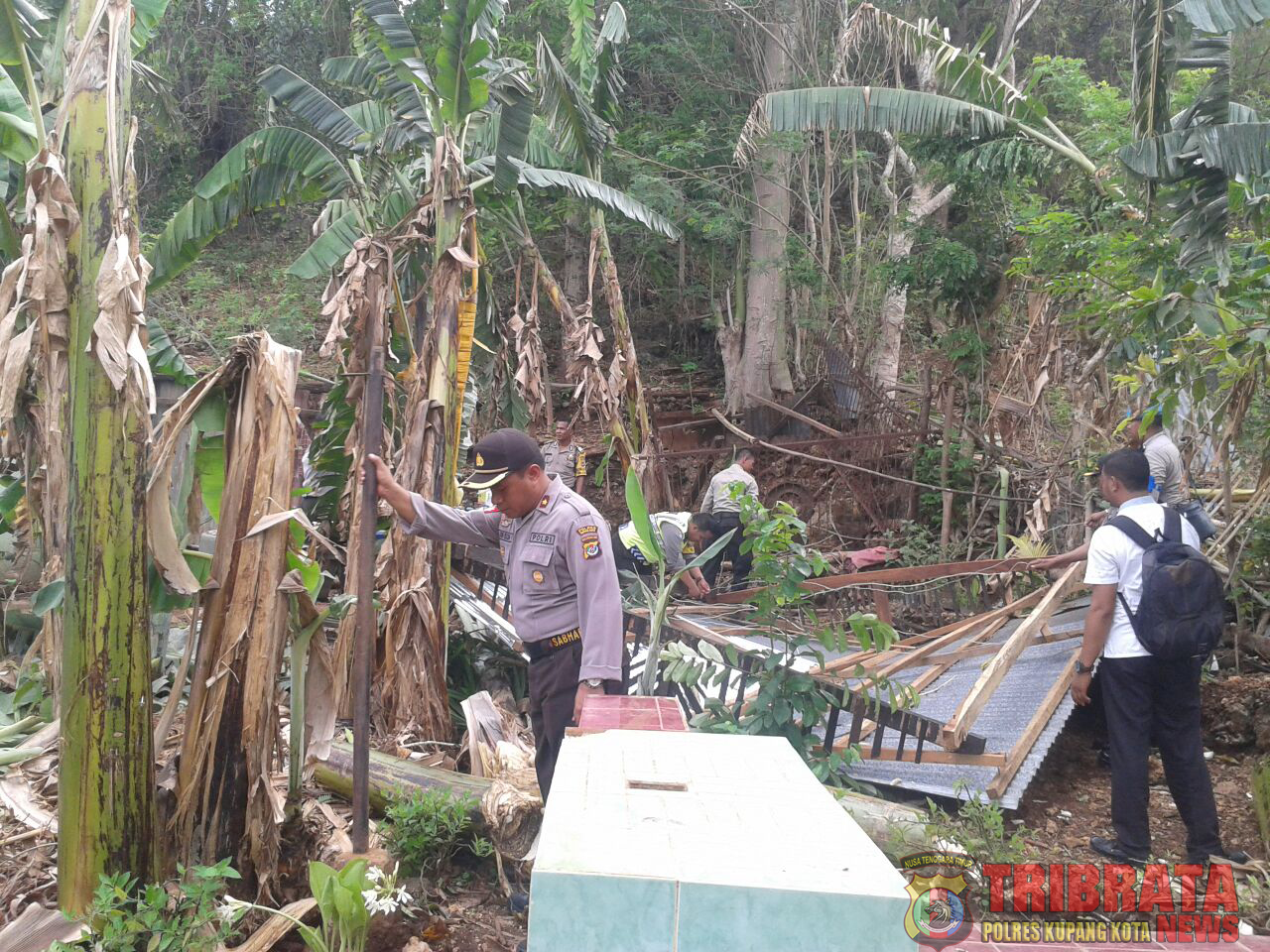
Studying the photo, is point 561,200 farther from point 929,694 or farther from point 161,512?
point 161,512

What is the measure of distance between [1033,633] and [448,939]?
11.3 ft

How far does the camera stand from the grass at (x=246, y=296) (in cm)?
1641

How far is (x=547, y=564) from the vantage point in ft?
11.6

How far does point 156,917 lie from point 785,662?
250cm

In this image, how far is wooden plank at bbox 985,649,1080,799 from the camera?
4.23 m

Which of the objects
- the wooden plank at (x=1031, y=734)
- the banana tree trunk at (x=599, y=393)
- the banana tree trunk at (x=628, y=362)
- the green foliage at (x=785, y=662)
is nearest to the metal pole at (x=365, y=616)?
the green foliage at (x=785, y=662)

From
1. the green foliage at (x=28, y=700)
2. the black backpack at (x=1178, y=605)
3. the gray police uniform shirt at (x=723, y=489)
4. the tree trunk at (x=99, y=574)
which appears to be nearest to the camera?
the tree trunk at (x=99, y=574)

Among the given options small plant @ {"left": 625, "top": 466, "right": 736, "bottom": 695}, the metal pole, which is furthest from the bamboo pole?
the metal pole

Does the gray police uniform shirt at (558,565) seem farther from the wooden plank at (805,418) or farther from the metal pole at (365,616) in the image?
the wooden plank at (805,418)

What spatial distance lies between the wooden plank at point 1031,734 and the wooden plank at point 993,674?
218 mm

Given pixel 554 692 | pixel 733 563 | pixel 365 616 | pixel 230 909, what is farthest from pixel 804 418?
pixel 230 909

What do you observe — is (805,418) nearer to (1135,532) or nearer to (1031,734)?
(1031,734)

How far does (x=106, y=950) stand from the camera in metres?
2.85

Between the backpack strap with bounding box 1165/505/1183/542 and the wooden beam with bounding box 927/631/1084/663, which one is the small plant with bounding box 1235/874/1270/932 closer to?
the backpack strap with bounding box 1165/505/1183/542
